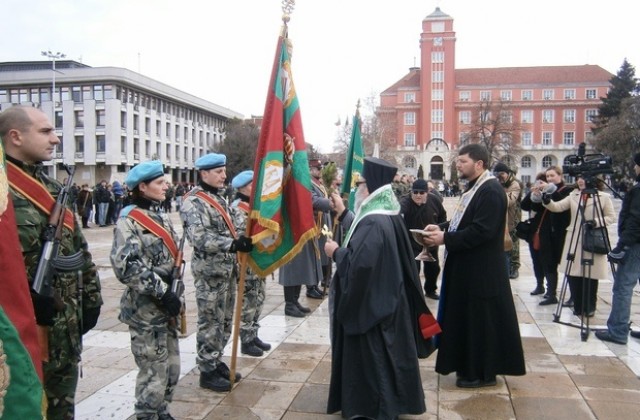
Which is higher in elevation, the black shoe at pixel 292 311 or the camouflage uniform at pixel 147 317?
the camouflage uniform at pixel 147 317

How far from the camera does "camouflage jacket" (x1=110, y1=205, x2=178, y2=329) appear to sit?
326 cm

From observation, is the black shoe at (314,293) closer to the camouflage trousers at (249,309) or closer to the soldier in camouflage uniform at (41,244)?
the camouflage trousers at (249,309)

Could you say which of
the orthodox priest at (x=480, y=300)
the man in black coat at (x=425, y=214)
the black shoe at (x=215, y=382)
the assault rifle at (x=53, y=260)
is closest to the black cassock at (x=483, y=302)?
the orthodox priest at (x=480, y=300)

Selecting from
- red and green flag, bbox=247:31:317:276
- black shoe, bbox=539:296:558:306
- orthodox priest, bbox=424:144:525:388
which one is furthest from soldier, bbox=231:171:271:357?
black shoe, bbox=539:296:558:306

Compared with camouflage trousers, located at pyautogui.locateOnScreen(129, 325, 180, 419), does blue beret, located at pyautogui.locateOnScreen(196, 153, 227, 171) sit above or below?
above

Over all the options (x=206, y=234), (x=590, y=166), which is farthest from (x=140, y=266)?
(x=590, y=166)

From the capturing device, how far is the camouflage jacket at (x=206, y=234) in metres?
4.23

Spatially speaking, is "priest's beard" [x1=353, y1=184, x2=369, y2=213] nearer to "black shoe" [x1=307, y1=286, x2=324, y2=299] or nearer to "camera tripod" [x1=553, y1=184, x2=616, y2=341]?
"camera tripod" [x1=553, y1=184, x2=616, y2=341]

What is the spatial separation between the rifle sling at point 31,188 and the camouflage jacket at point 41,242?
22mm

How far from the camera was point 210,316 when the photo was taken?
14.3 ft

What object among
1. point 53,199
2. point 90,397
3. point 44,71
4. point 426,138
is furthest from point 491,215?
point 426,138

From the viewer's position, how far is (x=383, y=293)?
357 cm

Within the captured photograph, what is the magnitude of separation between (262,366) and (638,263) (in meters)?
4.22

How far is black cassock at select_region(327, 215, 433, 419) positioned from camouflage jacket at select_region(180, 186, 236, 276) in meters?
1.13
